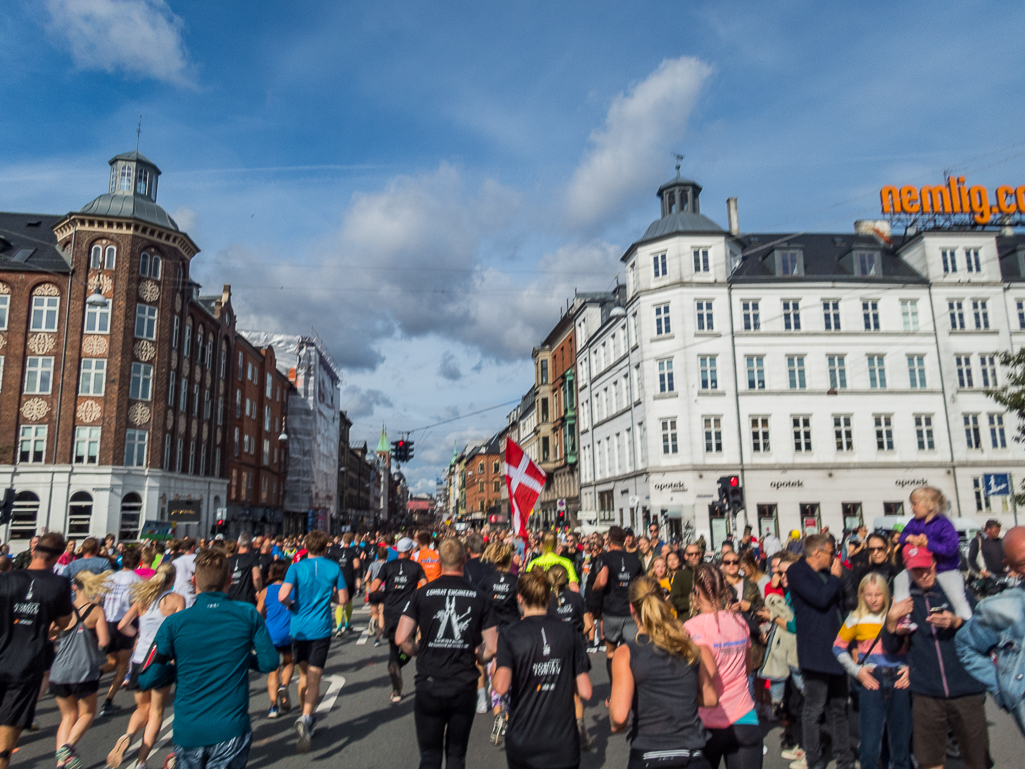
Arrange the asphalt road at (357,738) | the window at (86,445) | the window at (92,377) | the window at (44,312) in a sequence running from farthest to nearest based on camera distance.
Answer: the window at (44,312), the window at (92,377), the window at (86,445), the asphalt road at (357,738)

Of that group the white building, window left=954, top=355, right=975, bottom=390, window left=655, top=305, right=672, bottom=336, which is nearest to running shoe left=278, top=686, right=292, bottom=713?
the white building

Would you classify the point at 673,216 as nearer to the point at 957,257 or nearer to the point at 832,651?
the point at 957,257

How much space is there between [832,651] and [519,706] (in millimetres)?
2842

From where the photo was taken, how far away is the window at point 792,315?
128 ft

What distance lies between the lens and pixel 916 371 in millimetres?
39375

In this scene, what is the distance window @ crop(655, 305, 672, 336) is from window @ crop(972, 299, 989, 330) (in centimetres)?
1693

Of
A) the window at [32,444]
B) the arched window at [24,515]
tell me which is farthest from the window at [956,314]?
the arched window at [24,515]

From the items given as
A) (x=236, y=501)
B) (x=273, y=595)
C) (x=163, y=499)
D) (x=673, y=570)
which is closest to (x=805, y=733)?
(x=673, y=570)

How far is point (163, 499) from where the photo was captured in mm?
39844

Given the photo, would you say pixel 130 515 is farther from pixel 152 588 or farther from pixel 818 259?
pixel 818 259

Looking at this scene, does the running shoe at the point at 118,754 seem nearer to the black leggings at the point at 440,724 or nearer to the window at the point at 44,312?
the black leggings at the point at 440,724

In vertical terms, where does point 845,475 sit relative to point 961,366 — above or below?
below

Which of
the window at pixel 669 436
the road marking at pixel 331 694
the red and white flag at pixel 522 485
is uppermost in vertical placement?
the window at pixel 669 436

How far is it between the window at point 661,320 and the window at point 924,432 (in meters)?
14.0
